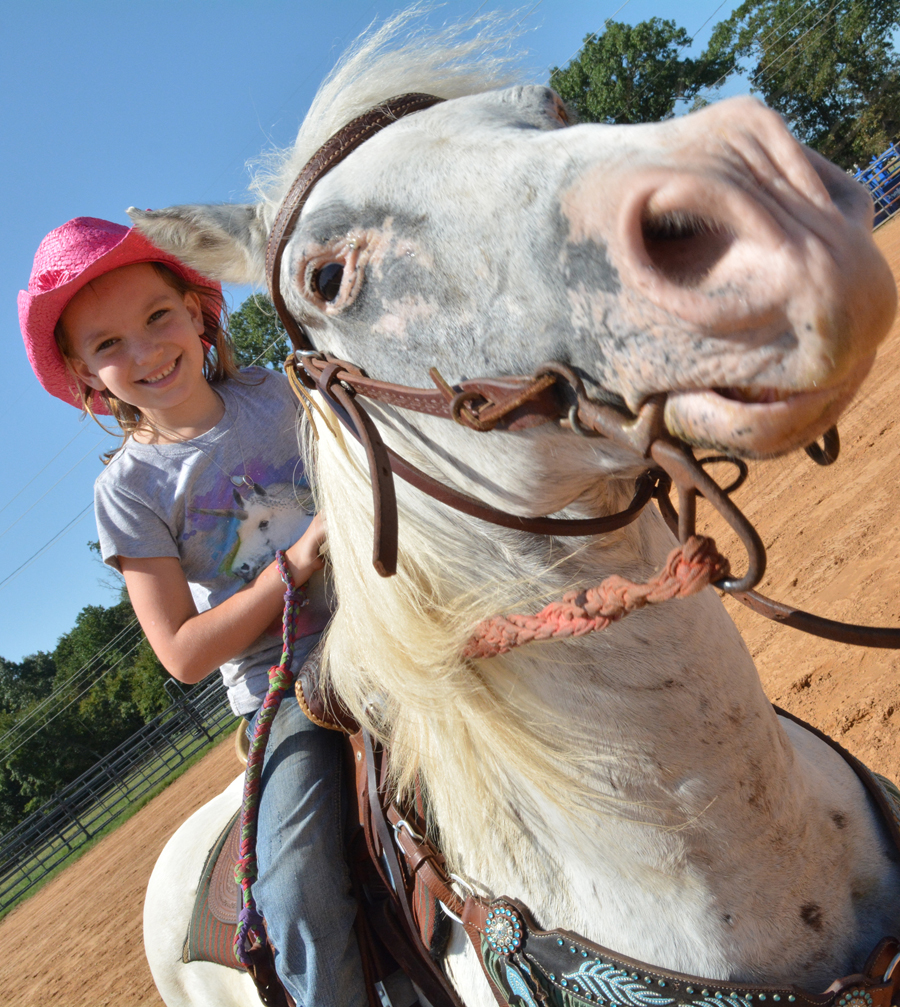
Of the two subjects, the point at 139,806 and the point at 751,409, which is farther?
the point at 139,806

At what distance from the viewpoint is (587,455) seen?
1.05 meters

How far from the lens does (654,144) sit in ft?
2.76

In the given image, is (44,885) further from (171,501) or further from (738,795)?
(738,795)

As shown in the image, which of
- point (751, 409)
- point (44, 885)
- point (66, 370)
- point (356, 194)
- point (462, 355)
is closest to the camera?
point (751, 409)

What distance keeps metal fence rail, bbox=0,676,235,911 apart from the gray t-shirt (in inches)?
571

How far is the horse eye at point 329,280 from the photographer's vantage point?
3.99ft

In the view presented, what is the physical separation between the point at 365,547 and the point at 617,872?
2.35 ft

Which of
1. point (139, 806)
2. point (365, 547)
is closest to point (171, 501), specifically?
point (365, 547)

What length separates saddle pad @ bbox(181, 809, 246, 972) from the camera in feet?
6.53

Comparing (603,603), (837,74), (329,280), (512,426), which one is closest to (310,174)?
(329,280)

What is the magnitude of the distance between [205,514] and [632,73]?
44.4 metres

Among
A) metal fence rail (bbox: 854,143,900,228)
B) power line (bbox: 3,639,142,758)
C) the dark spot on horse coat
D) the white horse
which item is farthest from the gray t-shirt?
power line (bbox: 3,639,142,758)

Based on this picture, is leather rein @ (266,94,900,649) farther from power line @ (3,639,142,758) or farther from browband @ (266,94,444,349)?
power line @ (3,639,142,758)

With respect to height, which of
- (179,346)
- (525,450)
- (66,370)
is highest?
(66,370)
